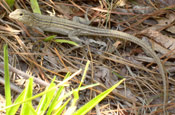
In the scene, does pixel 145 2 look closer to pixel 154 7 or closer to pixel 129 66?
pixel 154 7

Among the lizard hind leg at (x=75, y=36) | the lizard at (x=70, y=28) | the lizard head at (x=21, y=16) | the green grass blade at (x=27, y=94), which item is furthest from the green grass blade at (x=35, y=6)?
the green grass blade at (x=27, y=94)

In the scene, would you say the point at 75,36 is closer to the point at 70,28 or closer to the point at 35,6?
the point at 70,28

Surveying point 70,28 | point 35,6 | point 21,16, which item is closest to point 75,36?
point 70,28

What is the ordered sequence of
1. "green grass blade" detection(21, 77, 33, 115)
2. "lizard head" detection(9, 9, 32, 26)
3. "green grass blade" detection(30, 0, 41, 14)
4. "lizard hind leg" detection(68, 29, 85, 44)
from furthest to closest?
1. "lizard hind leg" detection(68, 29, 85, 44)
2. "green grass blade" detection(30, 0, 41, 14)
3. "lizard head" detection(9, 9, 32, 26)
4. "green grass blade" detection(21, 77, 33, 115)

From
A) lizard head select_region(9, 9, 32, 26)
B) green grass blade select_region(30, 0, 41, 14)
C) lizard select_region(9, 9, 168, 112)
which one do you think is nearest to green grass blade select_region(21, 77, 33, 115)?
lizard head select_region(9, 9, 32, 26)

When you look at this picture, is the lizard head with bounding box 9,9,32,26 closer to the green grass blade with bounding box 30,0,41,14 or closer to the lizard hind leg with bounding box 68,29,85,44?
the green grass blade with bounding box 30,0,41,14

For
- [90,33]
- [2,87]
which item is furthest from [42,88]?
[90,33]

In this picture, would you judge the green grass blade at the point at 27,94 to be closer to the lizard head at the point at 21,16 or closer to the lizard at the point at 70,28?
the lizard head at the point at 21,16

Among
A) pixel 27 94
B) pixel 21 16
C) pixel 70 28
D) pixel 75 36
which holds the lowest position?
pixel 27 94
